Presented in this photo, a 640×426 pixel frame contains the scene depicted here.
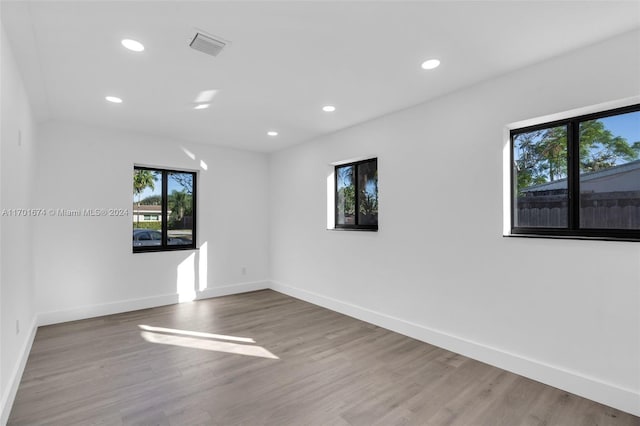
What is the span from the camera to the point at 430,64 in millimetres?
2596

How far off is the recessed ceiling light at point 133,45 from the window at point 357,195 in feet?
9.05

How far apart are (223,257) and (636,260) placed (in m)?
5.01

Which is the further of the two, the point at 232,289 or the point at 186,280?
the point at 232,289

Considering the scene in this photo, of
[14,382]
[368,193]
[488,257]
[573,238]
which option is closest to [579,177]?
[573,238]

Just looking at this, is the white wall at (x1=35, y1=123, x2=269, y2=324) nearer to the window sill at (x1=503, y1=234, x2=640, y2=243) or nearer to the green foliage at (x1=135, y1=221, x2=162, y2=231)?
the green foliage at (x1=135, y1=221, x2=162, y2=231)

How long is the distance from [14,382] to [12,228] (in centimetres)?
113

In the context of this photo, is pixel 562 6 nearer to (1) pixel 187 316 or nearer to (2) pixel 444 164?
(2) pixel 444 164

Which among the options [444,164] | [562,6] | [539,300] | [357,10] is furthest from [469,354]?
[357,10]

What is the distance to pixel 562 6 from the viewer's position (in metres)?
1.92

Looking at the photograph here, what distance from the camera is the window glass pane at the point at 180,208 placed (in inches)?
197

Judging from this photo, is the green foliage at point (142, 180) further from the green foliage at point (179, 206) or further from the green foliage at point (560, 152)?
the green foliage at point (560, 152)

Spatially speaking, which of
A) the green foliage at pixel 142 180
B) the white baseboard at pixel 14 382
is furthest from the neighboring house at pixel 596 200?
the green foliage at pixel 142 180

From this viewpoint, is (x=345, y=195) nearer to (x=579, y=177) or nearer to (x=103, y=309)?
(x=579, y=177)

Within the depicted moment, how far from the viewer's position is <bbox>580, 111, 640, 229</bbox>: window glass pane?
7.45ft
